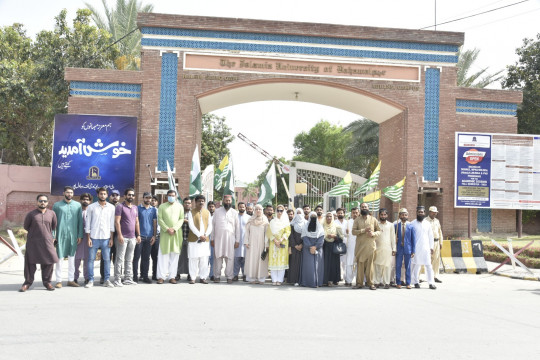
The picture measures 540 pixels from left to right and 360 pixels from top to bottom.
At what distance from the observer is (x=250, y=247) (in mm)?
9664

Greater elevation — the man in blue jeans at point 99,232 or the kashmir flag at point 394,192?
the kashmir flag at point 394,192

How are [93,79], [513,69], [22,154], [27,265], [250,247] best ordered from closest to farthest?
[27,265]
[250,247]
[93,79]
[513,69]
[22,154]

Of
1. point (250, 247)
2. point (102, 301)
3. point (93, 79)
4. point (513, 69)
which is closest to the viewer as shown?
point (102, 301)

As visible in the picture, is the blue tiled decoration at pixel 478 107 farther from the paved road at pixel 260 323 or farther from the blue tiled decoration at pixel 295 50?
the paved road at pixel 260 323

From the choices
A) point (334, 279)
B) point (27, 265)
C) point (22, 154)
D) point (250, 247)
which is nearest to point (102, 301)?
point (27, 265)

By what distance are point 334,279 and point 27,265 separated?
5.17 m

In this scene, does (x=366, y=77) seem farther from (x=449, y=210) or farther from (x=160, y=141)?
(x=160, y=141)

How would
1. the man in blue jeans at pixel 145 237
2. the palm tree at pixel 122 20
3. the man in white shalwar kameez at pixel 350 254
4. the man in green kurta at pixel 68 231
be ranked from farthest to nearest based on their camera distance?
1. the palm tree at pixel 122 20
2. the man in white shalwar kameez at pixel 350 254
3. the man in blue jeans at pixel 145 237
4. the man in green kurta at pixel 68 231

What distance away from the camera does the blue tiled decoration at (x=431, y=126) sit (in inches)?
659

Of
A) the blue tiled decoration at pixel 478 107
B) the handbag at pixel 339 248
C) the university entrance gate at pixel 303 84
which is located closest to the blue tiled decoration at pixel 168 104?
the university entrance gate at pixel 303 84

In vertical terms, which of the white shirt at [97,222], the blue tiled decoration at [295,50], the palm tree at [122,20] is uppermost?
the palm tree at [122,20]

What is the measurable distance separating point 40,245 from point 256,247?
3638 mm

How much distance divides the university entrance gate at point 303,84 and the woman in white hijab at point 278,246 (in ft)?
22.5

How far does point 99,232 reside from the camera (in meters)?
8.49
